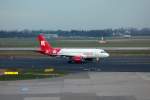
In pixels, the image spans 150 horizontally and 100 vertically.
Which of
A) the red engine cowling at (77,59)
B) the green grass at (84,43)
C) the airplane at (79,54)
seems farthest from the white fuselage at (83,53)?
the green grass at (84,43)

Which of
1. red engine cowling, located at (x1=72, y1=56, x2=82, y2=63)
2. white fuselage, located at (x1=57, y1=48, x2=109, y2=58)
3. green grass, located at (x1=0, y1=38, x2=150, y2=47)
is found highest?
white fuselage, located at (x1=57, y1=48, x2=109, y2=58)

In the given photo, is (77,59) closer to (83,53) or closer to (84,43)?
(83,53)

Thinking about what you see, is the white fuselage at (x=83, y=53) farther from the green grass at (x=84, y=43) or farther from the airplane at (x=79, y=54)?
the green grass at (x=84, y=43)

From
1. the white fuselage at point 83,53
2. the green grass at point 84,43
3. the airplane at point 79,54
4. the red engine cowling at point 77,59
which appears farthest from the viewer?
the green grass at point 84,43

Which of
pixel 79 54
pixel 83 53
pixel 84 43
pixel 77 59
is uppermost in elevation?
pixel 83 53

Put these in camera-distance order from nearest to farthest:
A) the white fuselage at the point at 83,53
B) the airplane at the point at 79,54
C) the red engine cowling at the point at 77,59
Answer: the red engine cowling at the point at 77,59
the airplane at the point at 79,54
the white fuselage at the point at 83,53

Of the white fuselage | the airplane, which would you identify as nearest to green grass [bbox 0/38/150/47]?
the airplane

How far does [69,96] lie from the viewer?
26.2 meters

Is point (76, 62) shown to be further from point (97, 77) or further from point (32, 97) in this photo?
point (32, 97)

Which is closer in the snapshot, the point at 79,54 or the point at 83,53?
the point at 79,54

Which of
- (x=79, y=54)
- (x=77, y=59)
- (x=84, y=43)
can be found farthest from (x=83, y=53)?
(x=84, y=43)

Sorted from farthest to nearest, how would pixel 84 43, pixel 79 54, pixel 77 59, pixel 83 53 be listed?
pixel 84 43, pixel 83 53, pixel 79 54, pixel 77 59

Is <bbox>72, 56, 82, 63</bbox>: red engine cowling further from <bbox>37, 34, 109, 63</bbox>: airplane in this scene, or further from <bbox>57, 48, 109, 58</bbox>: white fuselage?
<bbox>57, 48, 109, 58</bbox>: white fuselage

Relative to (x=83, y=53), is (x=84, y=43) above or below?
below
